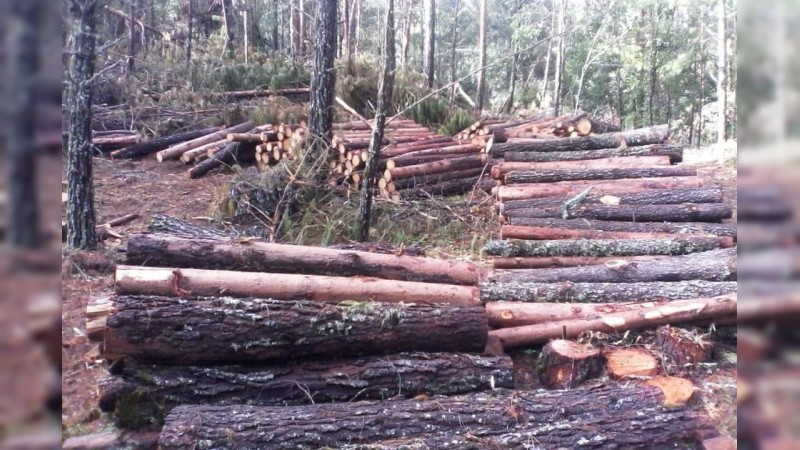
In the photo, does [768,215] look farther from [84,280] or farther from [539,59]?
[539,59]

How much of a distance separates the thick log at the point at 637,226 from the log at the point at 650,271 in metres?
0.88

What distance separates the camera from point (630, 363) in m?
3.44

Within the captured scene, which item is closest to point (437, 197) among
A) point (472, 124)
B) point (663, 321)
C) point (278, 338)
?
point (472, 124)

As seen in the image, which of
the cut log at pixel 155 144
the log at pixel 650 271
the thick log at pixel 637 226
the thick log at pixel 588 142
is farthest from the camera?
the cut log at pixel 155 144

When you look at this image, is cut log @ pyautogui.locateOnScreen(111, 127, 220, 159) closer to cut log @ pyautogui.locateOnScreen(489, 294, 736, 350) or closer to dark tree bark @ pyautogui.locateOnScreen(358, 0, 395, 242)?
dark tree bark @ pyautogui.locateOnScreen(358, 0, 395, 242)

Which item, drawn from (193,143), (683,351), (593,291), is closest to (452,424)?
(683,351)

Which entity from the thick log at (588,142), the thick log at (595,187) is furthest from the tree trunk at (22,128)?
the thick log at (588,142)

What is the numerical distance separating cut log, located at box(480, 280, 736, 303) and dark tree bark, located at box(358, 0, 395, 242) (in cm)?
187

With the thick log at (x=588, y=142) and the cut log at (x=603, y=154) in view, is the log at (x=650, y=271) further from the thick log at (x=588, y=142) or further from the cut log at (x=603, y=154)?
the thick log at (x=588, y=142)

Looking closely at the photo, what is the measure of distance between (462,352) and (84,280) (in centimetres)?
310

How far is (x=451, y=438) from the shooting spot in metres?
2.77

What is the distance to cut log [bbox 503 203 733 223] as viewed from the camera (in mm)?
5715

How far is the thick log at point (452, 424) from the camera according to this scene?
2711 mm

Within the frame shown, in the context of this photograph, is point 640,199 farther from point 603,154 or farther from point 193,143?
point 193,143
